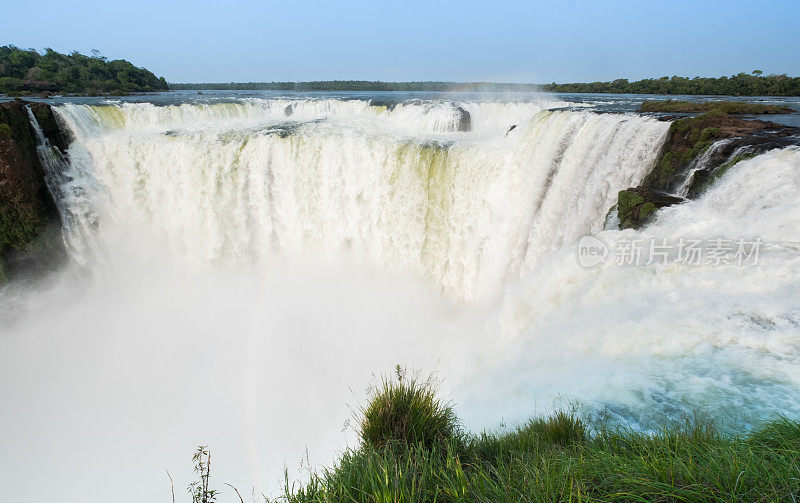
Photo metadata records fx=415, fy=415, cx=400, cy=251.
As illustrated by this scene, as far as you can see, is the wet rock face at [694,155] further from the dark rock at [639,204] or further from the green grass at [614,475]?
the green grass at [614,475]

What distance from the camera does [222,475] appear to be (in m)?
7.20

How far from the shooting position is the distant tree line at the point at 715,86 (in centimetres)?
2236

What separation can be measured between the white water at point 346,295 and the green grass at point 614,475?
83 cm

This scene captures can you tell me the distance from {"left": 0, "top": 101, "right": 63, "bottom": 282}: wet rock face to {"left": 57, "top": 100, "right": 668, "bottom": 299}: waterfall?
0.83m

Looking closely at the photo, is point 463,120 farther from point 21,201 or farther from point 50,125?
point 21,201

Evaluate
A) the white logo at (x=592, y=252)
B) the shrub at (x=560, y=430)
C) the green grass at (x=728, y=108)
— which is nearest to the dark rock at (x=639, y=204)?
the white logo at (x=592, y=252)

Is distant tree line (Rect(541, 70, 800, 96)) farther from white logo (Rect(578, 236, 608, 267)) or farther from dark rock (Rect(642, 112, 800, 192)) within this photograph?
white logo (Rect(578, 236, 608, 267))

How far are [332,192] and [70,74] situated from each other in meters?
40.7

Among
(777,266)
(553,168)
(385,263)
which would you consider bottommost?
(385,263)

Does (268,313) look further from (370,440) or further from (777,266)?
(777,266)

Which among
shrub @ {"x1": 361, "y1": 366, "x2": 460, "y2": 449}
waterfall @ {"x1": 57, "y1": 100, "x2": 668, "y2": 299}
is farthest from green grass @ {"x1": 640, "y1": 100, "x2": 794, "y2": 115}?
shrub @ {"x1": 361, "y1": 366, "x2": 460, "y2": 449}

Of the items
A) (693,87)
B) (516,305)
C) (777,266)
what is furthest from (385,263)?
(693,87)

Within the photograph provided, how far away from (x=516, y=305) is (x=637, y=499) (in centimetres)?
499

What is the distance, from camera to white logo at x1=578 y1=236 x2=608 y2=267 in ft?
20.6
